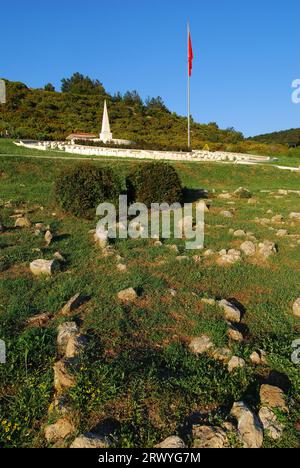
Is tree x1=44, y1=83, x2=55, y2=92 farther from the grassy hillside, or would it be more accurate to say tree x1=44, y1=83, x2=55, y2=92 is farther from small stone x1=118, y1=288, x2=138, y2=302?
small stone x1=118, y1=288, x2=138, y2=302

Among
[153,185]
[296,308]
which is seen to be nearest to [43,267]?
[296,308]

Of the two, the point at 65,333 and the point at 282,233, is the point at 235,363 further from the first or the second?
the point at 282,233

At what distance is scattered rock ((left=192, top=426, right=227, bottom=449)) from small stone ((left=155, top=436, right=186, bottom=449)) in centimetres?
14

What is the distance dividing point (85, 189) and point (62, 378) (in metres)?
6.63

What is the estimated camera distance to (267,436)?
9.95ft

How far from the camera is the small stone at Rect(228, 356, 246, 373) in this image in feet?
12.6

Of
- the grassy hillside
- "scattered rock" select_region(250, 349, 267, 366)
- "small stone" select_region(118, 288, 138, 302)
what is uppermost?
the grassy hillside

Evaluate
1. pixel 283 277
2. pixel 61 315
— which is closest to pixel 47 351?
pixel 61 315

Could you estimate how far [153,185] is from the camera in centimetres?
1083

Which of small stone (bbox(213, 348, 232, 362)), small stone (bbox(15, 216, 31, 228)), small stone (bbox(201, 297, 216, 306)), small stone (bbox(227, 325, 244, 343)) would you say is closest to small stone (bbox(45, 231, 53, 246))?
small stone (bbox(15, 216, 31, 228))
